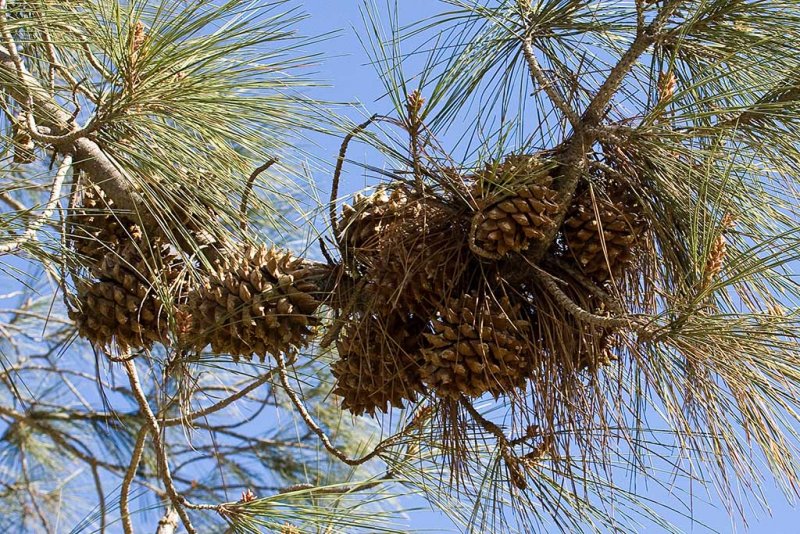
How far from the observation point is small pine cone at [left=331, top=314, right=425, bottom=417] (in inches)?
58.3

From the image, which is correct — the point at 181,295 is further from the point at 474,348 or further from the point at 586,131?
the point at 586,131

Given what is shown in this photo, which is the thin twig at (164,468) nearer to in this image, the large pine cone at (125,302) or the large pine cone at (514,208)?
the large pine cone at (125,302)

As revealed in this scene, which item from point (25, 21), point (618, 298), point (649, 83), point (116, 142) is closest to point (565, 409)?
point (618, 298)

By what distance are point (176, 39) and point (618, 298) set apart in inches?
26.9

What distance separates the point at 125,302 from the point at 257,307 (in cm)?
23

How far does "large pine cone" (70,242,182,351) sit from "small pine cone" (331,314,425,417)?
0.28 metres

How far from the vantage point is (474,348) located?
4.55 feet

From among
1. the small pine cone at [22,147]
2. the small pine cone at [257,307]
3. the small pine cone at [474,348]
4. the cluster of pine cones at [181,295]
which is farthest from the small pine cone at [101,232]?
the small pine cone at [474,348]

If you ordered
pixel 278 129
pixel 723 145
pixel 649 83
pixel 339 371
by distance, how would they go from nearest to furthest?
1. pixel 723 145
2. pixel 339 371
3. pixel 649 83
4. pixel 278 129

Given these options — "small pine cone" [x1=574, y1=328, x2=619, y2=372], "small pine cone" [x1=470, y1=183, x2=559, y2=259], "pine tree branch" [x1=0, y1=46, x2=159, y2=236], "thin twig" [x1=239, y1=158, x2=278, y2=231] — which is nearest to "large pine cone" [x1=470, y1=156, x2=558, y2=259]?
"small pine cone" [x1=470, y1=183, x2=559, y2=259]

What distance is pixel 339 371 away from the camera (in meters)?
1.53

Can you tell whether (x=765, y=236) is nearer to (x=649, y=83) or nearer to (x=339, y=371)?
(x=649, y=83)

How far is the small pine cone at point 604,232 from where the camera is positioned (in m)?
1.43

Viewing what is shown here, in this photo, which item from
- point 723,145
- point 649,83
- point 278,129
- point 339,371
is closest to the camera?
point 723,145
